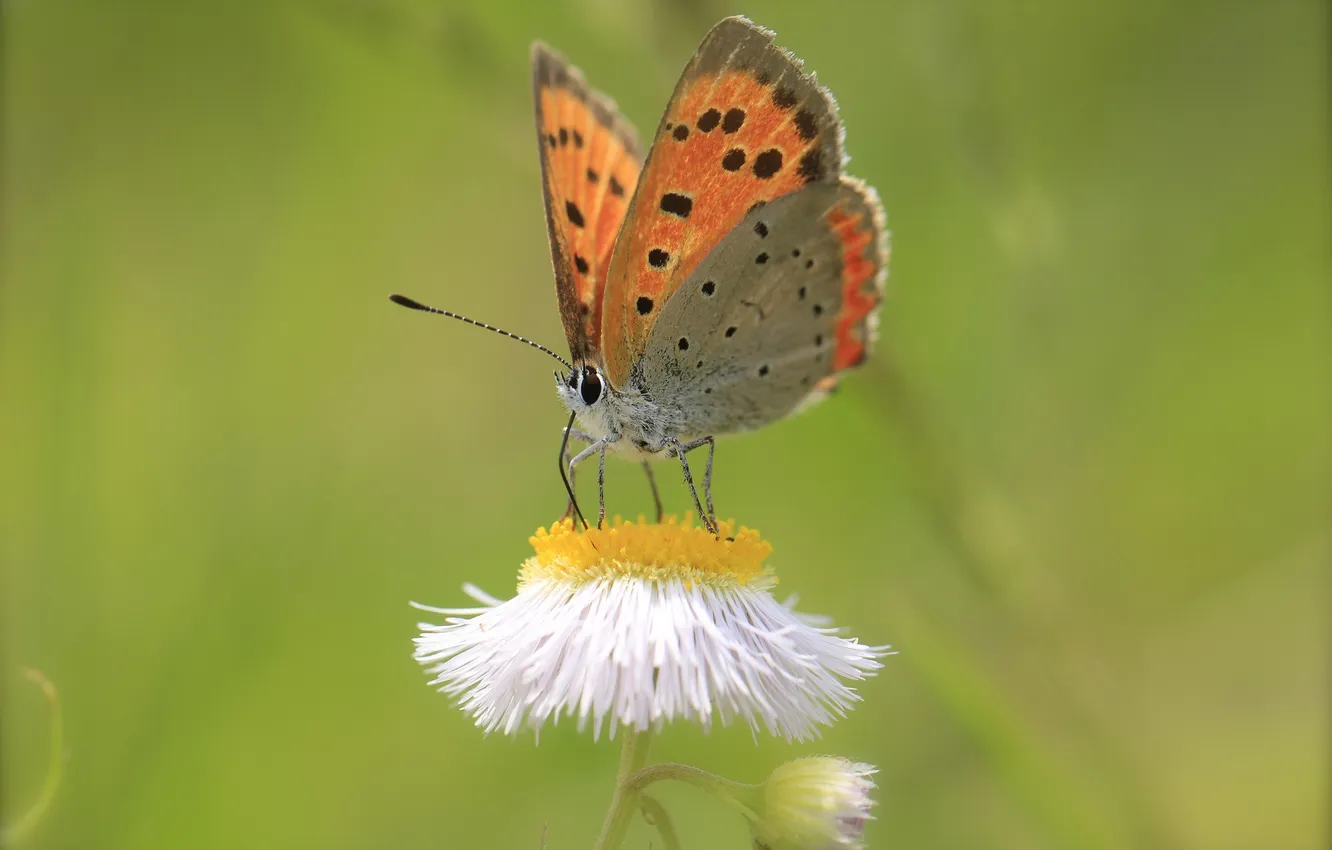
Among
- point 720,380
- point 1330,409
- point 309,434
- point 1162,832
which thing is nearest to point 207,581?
point 309,434

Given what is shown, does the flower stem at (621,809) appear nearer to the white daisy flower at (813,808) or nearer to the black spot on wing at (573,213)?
the white daisy flower at (813,808)

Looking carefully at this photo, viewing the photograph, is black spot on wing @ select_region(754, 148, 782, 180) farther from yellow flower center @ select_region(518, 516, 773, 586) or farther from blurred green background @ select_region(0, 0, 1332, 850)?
yellow flower center @ select_region(518, 516, 773, 586)

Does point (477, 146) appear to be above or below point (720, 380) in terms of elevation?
above

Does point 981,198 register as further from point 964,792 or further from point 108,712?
point 108,712

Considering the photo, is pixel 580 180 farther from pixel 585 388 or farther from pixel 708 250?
pixel 585 388

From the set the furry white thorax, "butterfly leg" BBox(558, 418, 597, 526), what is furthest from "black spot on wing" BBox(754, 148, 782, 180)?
"butterfly leg" BBox(558, 418, 597, 526)

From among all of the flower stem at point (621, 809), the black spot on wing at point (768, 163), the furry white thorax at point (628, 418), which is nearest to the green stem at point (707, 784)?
the flower stem at point (621, 809)
